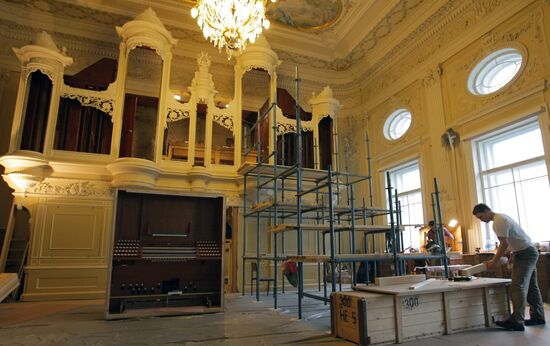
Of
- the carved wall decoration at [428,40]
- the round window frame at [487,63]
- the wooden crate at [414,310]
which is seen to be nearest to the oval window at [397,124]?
the carved wall decoration at [428,40]

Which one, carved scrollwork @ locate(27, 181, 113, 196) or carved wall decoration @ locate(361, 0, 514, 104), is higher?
carved wall decoration @ locate(361, 0, 514, 104)

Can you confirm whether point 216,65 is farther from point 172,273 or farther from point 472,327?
point 472,327

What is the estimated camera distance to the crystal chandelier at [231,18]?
541 cm

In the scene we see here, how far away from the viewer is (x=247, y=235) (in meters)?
7.83

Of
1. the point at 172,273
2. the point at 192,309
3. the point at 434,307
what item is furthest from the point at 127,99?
the point at 434,307

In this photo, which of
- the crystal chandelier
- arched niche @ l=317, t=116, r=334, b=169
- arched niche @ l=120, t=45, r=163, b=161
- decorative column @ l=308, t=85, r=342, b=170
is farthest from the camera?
arched niche @ l=317, t=116, r=334, b=169

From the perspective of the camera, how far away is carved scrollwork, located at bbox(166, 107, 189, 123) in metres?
7.65

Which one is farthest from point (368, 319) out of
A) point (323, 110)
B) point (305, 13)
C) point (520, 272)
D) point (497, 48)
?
point (305, 13)

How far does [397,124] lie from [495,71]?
276cm

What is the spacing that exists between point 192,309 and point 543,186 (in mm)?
5842

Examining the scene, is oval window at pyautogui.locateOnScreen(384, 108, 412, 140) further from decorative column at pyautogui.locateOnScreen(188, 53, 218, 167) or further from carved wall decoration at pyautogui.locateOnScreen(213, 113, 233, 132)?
decorative column at pyautogui.locateOnScreen(188, 53, 218, 167)

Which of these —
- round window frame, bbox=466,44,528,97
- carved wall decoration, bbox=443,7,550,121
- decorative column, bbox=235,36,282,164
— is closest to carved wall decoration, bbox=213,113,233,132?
decorative column, bbox=235,36,282,164

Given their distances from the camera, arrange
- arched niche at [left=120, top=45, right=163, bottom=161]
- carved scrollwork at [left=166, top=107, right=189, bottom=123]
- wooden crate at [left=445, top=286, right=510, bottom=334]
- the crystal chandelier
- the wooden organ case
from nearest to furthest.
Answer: wooden crate at [left=445, top=286, right=510, bottom=334] → the wooden organ case → the crystal chandelier → carved scrollwork at [left=166, top=107, right=189, bottom=123] → arched niche at [left=120, top=45, right=163, bottom=161]

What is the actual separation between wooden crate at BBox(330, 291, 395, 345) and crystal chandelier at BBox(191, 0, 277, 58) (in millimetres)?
4084
